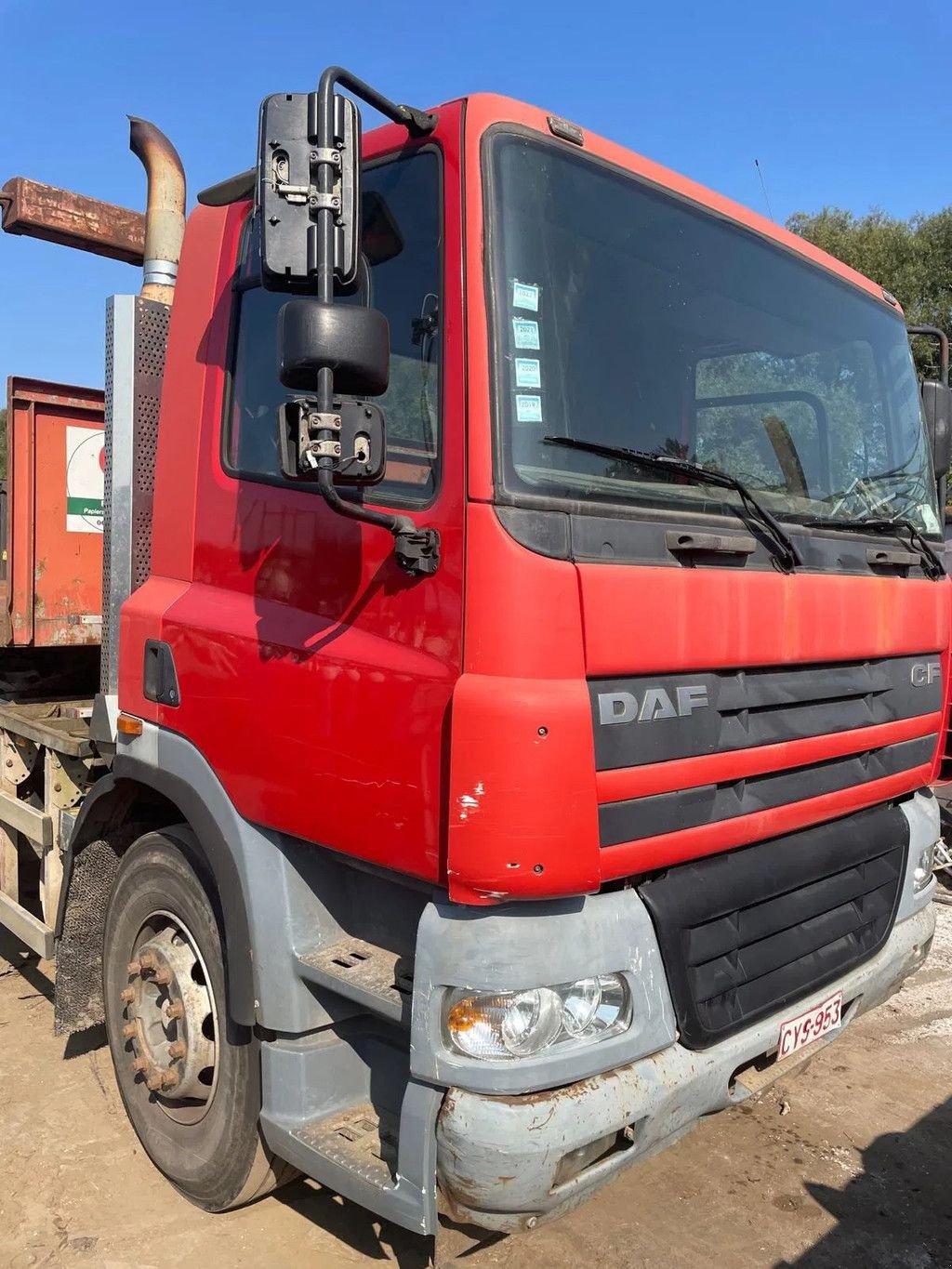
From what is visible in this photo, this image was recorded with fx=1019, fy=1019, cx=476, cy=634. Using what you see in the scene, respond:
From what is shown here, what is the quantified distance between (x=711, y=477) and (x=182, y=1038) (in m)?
2.15

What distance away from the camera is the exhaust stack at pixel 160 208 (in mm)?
3512

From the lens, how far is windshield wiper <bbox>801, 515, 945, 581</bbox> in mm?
2873

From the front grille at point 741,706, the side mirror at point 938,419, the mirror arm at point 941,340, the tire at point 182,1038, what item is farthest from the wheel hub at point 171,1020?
the mirror arm at point 941,340

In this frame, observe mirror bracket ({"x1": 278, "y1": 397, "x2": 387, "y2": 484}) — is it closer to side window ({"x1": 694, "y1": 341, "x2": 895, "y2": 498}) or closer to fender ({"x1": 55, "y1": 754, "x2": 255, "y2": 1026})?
side window ({"x1": 694, "y1": 341, "x2": 895, "y2": 498})

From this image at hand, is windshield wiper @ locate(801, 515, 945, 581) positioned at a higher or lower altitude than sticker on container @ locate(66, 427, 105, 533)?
lower

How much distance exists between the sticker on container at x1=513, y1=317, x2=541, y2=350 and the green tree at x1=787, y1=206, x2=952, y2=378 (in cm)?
1738

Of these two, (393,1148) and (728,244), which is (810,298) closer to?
(728,244)

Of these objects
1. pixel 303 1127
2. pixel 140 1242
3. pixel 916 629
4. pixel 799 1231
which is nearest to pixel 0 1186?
pixel 140 1242

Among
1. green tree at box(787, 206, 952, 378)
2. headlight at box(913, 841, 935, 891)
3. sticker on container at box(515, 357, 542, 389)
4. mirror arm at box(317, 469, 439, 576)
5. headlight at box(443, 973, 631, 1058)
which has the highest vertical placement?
green tree at box(787, 206, 952, 378)

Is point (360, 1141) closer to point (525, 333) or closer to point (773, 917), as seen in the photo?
point (773, 917)

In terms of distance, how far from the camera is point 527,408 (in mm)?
2215

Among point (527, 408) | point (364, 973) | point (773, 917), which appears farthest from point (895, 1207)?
point (527, 408)

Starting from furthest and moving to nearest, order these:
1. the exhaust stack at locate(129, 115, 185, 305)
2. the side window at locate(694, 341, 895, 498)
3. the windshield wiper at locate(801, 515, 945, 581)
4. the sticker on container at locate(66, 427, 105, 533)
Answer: the sticker on container at locate(66, 427, 105, 533), the exhaust stack at locate(129, 115, 185, 305), the windshield wiper at locate(801, 515, 945, 581), the side window at locate(694, 341, 895, 498)

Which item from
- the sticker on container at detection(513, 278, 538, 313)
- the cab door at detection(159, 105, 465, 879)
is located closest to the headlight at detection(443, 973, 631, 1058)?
the cab door at detection(159, 105, 465, 879)
